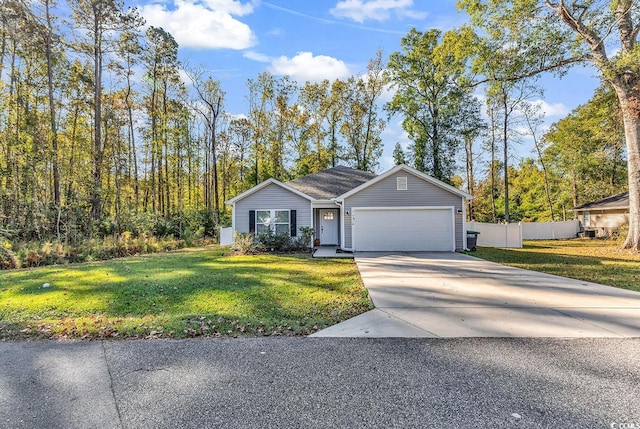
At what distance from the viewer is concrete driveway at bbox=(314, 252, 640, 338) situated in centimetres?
434

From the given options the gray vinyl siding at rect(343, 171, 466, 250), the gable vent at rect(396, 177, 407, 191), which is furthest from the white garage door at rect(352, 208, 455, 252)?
the gable vent at rect(396, 177, 407, 191)

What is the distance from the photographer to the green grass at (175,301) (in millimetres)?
4504

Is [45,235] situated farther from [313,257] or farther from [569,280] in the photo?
[569,280]

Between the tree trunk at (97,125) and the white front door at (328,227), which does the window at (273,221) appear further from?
the tree trunk at (97,125)

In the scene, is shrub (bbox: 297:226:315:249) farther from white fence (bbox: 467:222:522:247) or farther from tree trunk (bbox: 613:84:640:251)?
tree trunk (bbox: 613:84:640:251)

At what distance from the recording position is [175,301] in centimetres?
594

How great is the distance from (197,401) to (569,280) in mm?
8461

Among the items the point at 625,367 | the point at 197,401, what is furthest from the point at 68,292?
the point at 625,367

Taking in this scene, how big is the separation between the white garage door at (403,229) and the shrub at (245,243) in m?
4.46

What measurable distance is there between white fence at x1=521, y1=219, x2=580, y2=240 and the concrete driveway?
1620 centimetres

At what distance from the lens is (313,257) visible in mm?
11922

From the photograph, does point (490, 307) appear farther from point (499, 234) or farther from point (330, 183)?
point (499, 234)

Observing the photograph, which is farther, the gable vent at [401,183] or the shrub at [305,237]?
the shrub at [305,237]

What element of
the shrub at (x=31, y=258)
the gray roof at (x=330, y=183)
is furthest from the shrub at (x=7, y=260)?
the gray roof at (x=330, y=183)
